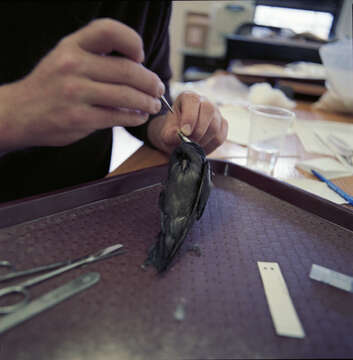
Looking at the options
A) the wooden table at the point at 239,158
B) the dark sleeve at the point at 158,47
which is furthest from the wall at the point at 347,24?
the dark sleeve at the point at 158,47

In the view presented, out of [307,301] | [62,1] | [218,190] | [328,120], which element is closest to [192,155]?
[218,190]

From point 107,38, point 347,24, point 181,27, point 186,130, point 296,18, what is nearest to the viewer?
point 107,38

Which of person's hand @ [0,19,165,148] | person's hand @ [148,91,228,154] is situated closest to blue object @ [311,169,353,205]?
person's hand @ [148,91,228,154]

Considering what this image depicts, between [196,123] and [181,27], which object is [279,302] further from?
[181,27]

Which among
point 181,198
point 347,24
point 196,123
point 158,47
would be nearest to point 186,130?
point 196,123

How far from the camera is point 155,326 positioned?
0.35m

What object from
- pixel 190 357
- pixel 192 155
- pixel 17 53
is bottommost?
pixel 190 357

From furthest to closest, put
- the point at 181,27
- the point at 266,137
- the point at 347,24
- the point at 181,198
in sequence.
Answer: the point at 181,27 → the point at 347,24 → the point at 266,137 → the point at 181,198

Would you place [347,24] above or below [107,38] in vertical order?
above

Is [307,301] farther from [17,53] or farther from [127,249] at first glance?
[17,53]

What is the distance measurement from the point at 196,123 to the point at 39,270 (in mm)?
406

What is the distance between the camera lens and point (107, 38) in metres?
0.38

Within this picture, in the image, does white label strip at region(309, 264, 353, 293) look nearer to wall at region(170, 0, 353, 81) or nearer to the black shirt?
the black shirt

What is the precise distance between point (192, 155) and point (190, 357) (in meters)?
0.29
